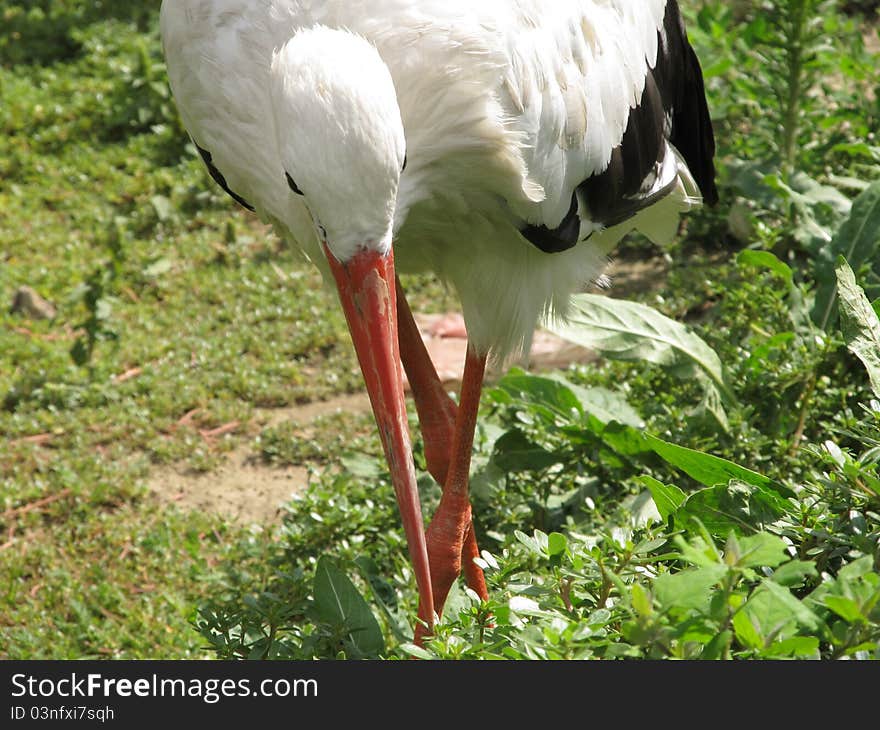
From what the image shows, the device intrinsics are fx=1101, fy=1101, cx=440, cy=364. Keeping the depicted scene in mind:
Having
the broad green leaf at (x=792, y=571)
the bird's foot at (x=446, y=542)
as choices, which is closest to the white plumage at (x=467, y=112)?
the bird's foot at (x=446, y=542)

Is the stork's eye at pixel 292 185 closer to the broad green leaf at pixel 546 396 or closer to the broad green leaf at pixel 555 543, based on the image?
the broad green leaf at pixel 555 543

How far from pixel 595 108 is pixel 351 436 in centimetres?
184

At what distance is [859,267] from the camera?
3689mm

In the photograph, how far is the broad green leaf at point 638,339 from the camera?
363 cm

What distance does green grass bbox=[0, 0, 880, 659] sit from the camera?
6.81 ft

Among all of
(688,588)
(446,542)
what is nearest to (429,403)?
(446,542)

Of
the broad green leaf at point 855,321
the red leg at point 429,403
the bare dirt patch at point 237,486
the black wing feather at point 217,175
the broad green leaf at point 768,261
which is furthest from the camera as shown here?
the bare dirt patch at point 237,486

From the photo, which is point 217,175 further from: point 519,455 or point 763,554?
point 763,554
